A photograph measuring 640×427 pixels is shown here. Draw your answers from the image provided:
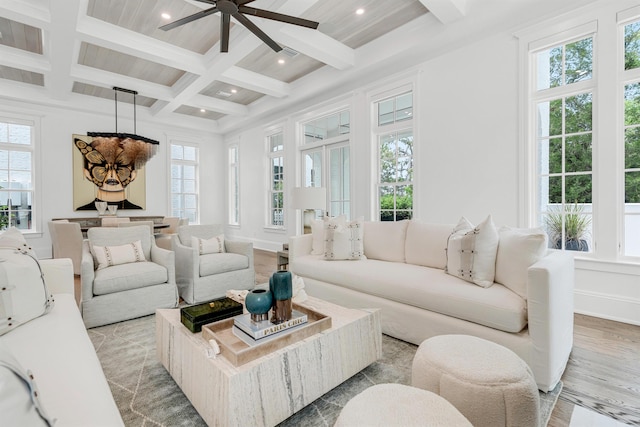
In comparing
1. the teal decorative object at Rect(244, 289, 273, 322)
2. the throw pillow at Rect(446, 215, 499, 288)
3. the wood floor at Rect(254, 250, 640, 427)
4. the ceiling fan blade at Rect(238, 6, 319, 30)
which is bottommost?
the wood floor at Rect(254, 250, 640, 427)

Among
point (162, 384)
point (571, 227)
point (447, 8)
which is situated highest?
point (447, 8)

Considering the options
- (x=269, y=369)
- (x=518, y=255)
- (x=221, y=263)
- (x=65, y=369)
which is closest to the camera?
(x=65, y=369)

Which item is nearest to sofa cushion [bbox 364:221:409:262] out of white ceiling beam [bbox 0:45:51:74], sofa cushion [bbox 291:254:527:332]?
sofa cushion [bbox 291:254:527:332]

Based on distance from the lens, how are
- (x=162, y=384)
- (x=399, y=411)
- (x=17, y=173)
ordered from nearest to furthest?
(x=399, y=411), (x=162, y=384), (x=17, y=173)

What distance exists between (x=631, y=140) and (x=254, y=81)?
4960mm

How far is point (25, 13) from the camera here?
3.30 m

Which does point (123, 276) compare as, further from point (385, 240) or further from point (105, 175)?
point (105, 175)

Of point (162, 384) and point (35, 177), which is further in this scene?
point (35, 177)

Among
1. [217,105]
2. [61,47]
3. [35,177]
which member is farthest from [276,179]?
[35,177]

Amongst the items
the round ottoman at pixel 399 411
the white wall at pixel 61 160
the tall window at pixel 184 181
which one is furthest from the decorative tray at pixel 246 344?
the tall window at pixel 184 181

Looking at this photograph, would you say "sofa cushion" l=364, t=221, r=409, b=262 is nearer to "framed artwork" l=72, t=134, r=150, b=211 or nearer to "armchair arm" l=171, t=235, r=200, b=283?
"armchair arm" l=171, t=235, r=200, b=283

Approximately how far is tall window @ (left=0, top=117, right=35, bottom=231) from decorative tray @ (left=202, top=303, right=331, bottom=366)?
6.57 m

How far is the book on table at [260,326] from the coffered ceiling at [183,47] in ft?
9.75

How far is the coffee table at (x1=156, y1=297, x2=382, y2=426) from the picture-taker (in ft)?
4.35
